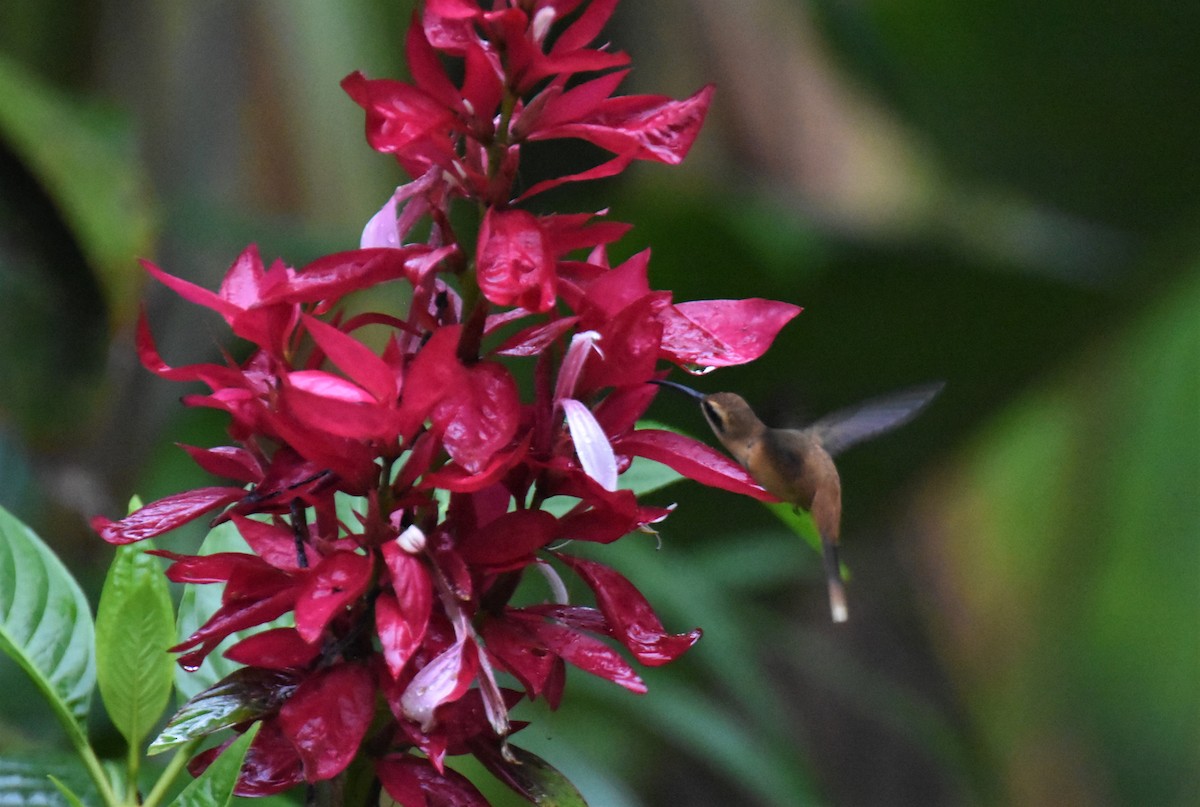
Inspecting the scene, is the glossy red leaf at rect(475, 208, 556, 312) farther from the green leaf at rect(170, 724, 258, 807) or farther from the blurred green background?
the blurred green background

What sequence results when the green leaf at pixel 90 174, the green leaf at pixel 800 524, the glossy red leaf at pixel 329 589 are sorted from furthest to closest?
the green leaf at pixel 90 174 < the green leaf at pixel 800 524 < the glossy red leaf at pixel 329 589

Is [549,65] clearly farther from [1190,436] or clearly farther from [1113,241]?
[1190,436]

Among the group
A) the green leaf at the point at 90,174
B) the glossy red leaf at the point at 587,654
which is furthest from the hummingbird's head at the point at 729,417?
the green leaf at the point at 90,174

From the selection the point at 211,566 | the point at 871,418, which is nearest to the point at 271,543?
the point at 211,566

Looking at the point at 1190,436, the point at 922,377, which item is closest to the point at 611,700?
the point at 922,377

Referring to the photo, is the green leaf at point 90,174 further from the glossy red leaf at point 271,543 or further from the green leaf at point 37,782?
the glossy red leaf at point 271,543

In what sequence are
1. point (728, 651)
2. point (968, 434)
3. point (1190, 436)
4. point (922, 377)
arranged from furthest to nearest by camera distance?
1. point (1190, 436)
2. point (968, 434)
3. point (922, 377)
4. point (728, 651)
